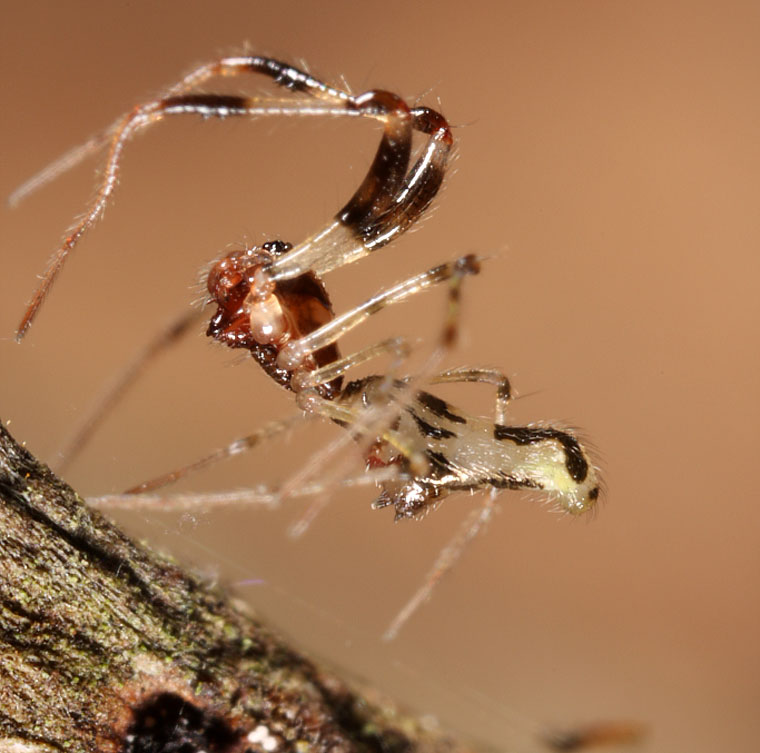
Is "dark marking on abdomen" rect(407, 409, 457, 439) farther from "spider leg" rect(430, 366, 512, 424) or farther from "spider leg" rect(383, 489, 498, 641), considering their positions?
"spider leg" rect(383, 489, 498, 641)

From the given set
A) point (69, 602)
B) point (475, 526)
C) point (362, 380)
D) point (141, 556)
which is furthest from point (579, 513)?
point (69, 602)

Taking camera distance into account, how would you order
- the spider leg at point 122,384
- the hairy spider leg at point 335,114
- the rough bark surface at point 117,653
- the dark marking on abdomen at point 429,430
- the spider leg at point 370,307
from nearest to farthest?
1. the rough bark surface at point 117,653
2. the spider leg at point 122,384
3. the hairy spider leg at point 335,114
4. the spider leg at point 370,307
5. the dark marking on abdomen at point 429,430

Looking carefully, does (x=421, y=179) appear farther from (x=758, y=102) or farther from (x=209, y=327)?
(x=758, y=102)

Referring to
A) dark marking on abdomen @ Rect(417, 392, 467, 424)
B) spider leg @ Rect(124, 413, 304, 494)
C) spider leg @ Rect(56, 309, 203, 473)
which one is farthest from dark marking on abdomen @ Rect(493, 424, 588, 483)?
spider leg @ Rect(56, 309, 203, 473)

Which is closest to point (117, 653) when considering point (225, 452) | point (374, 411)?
point (225, 452)

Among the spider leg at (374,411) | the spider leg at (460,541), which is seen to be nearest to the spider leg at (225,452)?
the spider leg at (374,411)

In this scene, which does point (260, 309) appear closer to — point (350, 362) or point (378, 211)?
point (350, 362)

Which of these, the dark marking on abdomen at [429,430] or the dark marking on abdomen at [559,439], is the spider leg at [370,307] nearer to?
the dark marking on abdomen at [429,430]
